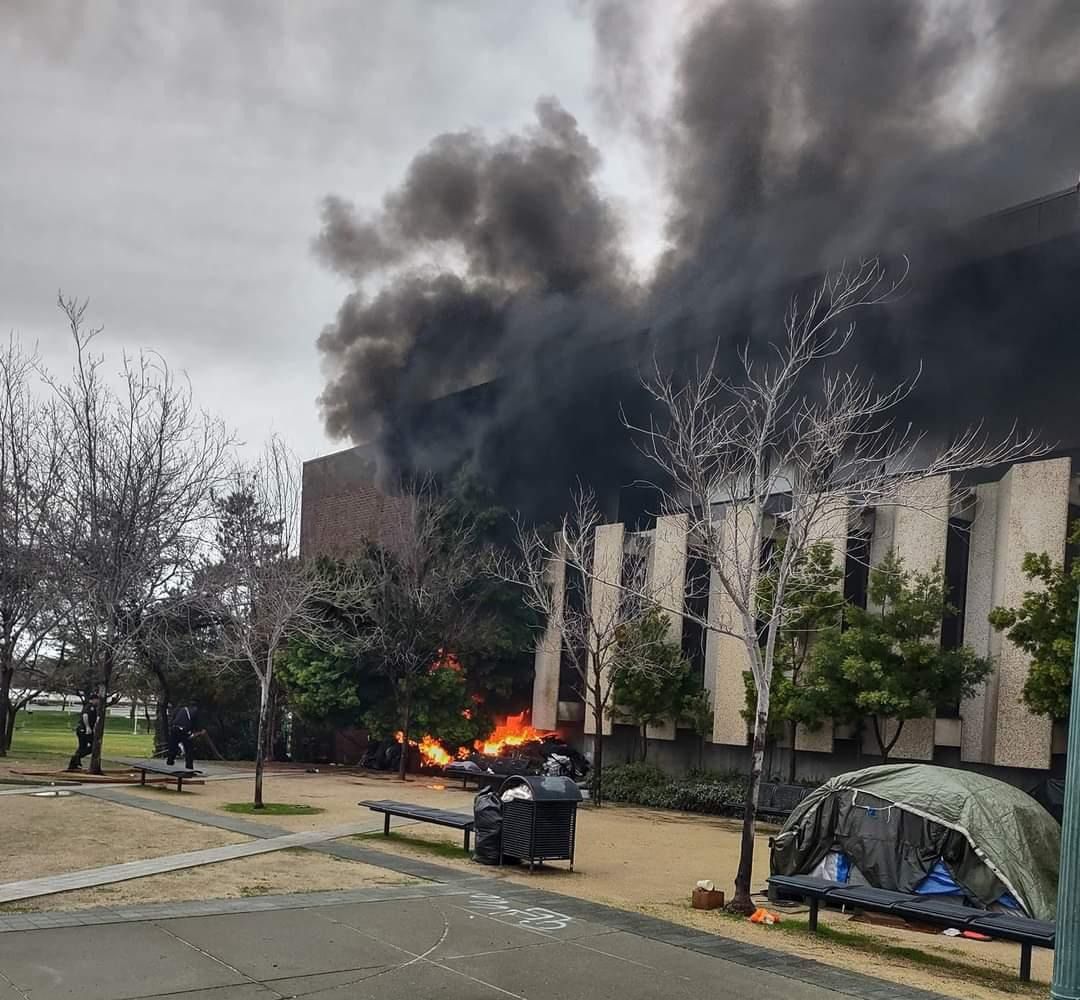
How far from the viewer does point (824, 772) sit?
24.9 metres

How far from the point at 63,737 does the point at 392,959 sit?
42.7 m

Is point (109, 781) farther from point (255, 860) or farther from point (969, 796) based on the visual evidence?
point (969, 796)

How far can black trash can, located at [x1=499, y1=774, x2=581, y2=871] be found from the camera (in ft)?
43.8

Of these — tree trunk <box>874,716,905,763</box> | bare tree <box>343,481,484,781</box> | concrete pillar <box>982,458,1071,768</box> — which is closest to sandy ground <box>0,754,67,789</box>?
bare tree <box>343,481,484,781</box>

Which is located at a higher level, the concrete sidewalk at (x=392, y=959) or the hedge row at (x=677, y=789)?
the concrete sidewalk at (x=392, y=959)

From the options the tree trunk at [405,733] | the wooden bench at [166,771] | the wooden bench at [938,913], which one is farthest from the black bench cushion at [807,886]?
the tree trunk at [405,733]

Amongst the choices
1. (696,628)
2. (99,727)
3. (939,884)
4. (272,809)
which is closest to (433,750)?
(696,628)

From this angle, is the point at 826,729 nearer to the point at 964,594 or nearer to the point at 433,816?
the point at 964,594

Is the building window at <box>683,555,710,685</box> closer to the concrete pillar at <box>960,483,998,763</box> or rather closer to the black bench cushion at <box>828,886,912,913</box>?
the concrete pillar at <box>960,483,998,763</box>

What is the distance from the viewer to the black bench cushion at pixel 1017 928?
9359 mm

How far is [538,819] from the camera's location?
13352 millimetres

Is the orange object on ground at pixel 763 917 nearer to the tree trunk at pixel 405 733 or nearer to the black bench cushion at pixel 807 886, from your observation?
the black bench cushion at pixel 807 886

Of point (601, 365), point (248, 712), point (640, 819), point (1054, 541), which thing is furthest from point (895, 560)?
point (248, 712)

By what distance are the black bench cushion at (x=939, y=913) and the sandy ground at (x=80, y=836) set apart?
8427 millimetres
